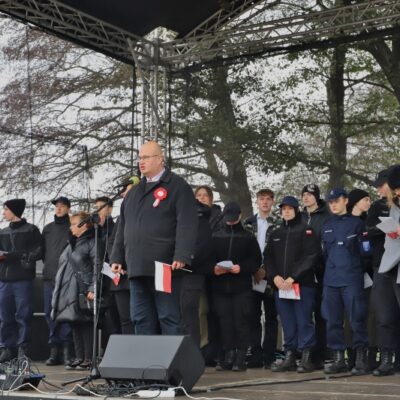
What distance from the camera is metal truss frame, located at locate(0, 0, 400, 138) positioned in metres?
9.83

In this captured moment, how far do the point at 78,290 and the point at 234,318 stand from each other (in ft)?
5.06

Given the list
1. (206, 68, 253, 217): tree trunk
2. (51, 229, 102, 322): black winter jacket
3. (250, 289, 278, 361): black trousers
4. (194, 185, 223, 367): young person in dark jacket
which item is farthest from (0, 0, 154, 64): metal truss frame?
(250, 289, 278, 361): black trousers

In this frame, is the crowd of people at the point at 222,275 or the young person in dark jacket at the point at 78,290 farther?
the young person in dark jacket at the point at 78,290

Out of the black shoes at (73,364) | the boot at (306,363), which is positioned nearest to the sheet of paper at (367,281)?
the boot at (306,363)

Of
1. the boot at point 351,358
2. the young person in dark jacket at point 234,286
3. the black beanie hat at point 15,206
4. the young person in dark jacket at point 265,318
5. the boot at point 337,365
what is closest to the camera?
the boot at point 337,365

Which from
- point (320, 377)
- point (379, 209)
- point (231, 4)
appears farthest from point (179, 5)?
point (320, 377)

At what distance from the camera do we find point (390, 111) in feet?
33.5

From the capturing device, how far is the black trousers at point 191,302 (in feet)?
25.1

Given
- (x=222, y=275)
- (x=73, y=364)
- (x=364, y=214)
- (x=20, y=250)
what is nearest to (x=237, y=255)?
(x=222, y=275)

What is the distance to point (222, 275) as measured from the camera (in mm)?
8195

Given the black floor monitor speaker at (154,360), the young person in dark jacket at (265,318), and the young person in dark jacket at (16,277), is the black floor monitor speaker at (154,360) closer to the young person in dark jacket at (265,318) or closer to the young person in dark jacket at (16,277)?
the young person in dark jacket at (265,318)

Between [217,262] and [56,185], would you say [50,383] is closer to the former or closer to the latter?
[217,262]

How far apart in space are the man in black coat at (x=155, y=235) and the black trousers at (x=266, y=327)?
2.28m

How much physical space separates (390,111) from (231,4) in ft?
7.48
